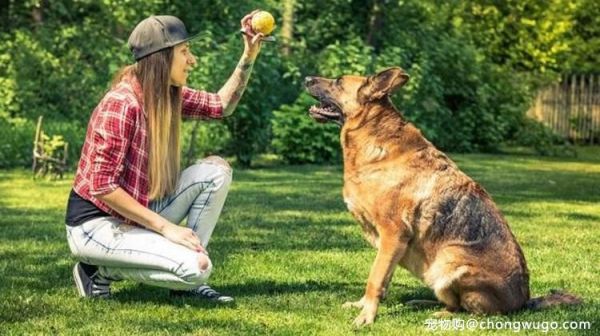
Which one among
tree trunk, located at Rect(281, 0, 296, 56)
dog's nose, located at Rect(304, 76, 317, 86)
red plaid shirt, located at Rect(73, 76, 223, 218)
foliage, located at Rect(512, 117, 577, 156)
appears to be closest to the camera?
red plaid shirt, located at Rect(73, 76, 223, 218)

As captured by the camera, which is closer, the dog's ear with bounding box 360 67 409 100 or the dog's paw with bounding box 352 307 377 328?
the dog's paw with bounding box 352 307 377 328

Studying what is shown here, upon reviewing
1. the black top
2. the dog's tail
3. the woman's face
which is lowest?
the dog's tail

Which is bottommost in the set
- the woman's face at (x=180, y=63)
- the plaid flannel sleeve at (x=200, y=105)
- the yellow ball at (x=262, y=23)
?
the plaid flannel sleeve at (x=200, y=105)

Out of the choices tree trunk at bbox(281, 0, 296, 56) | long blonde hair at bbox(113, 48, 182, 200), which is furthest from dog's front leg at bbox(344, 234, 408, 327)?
tree trunk at bbox(281, 0, 296, 56)

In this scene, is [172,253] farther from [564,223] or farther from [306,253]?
[564,223]

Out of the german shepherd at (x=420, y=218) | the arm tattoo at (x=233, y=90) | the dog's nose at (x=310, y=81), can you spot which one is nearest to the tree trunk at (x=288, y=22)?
the arm tattoo at (x=233, y=90)

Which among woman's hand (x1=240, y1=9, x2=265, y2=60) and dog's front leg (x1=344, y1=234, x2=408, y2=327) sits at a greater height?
woman's hand (x1=240, y1=9, x2=265, y2=60)

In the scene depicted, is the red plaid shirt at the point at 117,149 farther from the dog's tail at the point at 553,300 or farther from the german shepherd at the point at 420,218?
the dog's tail at the point at 553,300

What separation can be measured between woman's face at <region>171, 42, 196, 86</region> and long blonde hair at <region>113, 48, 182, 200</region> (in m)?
0.04

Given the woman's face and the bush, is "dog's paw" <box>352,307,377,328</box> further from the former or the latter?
the bush

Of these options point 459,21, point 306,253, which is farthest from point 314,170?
point 459,21

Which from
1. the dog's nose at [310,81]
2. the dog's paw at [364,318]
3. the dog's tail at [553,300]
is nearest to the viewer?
the dog's paw at [364,318]

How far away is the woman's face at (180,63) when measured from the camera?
5559 millimetres

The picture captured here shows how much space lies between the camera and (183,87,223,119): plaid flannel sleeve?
6.17 m
